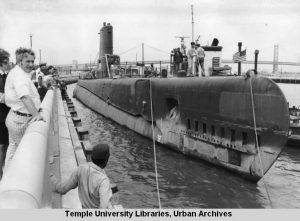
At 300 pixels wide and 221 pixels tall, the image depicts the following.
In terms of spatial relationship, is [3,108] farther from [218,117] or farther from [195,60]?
[195,60]

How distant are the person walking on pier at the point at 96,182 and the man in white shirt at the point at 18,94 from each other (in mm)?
1383

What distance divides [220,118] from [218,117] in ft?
0.39

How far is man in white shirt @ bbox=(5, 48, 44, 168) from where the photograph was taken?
4.40m

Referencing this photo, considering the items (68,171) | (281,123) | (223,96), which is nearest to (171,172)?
(223,96)

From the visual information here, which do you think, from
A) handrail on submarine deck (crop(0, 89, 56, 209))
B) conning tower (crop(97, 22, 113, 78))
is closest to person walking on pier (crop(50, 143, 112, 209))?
handrail on submarine deck (crop(0, 89, 56, 209))

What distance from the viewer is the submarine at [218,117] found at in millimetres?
10633

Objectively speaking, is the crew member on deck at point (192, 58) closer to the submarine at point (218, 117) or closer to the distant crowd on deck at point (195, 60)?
the distant crowd on deck at point (195, 60)

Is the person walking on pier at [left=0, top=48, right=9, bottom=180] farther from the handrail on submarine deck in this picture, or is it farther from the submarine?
the submarine

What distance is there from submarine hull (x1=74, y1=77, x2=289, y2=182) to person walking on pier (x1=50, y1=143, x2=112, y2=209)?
8.05 meters

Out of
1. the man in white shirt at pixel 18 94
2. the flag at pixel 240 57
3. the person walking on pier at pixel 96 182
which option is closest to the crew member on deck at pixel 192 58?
the flag at pixel 240 57

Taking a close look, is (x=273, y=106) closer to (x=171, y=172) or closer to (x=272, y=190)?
(x=272, y=190)

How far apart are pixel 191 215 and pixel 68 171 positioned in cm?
335

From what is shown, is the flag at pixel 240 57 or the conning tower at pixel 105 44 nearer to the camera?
the flag at pixel 240 57

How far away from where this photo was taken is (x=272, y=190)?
448 inches
